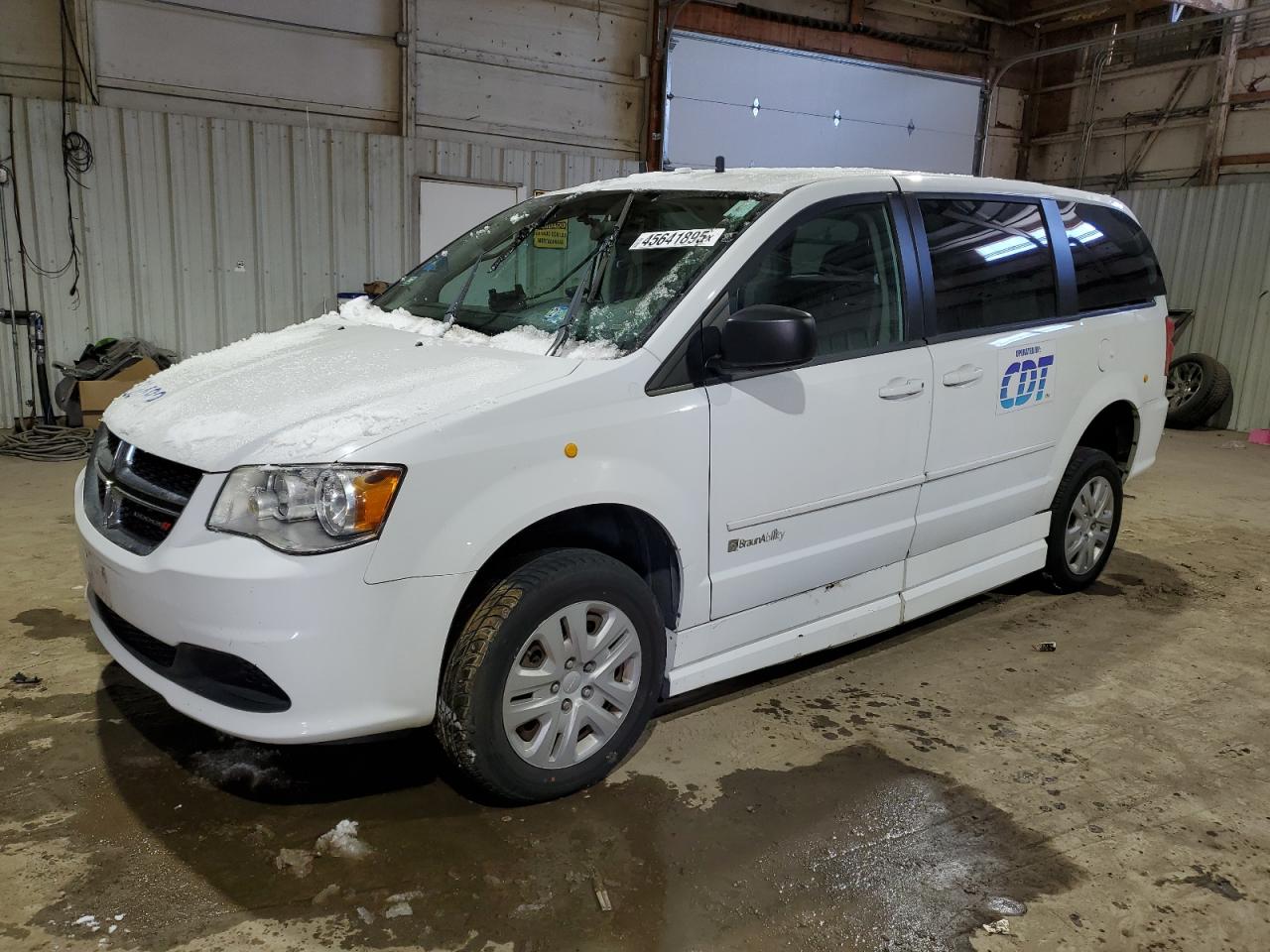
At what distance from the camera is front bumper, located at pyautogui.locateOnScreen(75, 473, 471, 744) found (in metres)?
2.07

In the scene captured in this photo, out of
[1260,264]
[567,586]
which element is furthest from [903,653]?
[1260,264]

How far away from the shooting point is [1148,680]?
3.55m

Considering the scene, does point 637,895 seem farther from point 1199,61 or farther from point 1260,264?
point 1199,61

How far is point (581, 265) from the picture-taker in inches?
118

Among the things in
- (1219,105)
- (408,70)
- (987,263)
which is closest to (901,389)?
(987,263)

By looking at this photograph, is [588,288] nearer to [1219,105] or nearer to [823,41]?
[823,41]

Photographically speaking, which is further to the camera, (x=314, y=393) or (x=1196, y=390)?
(x=1196, y=390)

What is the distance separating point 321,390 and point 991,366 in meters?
2.35

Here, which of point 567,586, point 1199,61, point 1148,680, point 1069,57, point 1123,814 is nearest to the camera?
point 567,586

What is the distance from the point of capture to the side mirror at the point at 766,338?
2512 millimetres

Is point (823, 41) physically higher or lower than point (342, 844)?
higher

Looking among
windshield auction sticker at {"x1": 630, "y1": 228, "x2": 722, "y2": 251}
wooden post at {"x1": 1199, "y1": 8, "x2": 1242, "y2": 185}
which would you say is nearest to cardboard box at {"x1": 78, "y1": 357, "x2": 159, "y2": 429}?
windshield auction sticker at {"x1": 630, "y1": 228, "x2": 722, "y2": 251}

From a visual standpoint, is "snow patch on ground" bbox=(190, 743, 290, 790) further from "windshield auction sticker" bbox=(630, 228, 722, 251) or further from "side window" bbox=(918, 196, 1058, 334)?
"side window" bbox=(918, 196, 1058, 334)

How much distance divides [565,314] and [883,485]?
3.97 feet
